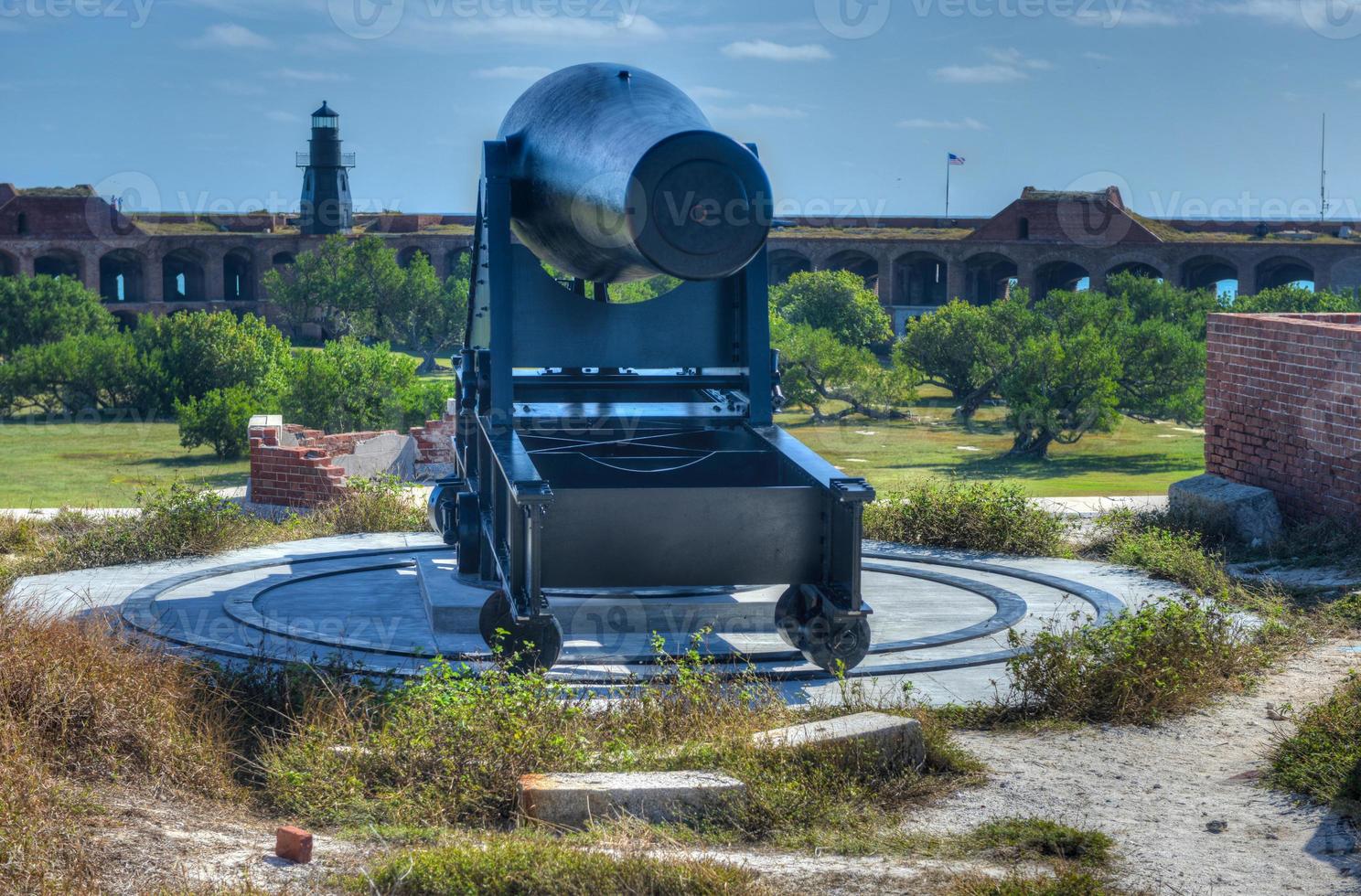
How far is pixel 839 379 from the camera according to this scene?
3466cm

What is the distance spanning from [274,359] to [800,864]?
82.4ft

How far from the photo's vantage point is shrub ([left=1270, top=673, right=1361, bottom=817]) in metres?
4.58

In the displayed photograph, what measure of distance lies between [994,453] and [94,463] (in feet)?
52.2

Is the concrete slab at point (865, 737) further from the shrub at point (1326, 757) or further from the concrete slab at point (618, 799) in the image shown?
the shrub at point (1326, 757)

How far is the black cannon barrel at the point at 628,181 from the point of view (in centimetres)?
567

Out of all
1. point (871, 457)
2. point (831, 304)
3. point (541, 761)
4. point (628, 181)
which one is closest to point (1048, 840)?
point (541, 761)

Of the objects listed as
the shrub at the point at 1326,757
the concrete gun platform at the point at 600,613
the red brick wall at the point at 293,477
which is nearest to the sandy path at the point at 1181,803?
the shrub at the point at 1326,757

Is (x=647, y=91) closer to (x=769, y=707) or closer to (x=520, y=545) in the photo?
(x=520, y=545)

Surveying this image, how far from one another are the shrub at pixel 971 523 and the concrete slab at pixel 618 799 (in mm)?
5293

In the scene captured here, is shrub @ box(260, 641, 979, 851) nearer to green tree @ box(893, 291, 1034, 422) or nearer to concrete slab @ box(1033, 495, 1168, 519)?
concrete slab @ box(1033, 495, 1168, 519)

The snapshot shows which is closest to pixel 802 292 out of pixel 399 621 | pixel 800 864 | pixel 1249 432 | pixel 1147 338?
pixel 1147 338

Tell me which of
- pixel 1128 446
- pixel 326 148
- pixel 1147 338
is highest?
pixel 326 148

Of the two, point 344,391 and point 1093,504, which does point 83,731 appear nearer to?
point 1093,504

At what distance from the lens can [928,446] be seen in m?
29.1
